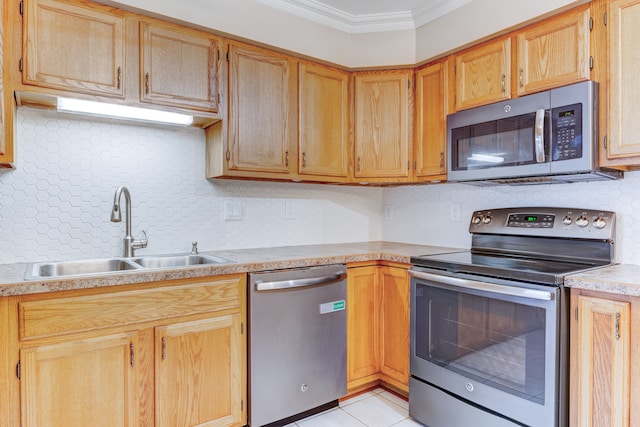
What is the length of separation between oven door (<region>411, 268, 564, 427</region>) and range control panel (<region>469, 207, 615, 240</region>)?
0.57 meters

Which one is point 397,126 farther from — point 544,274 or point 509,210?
point 544,274

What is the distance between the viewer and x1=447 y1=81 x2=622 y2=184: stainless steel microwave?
A: 66.8 inches

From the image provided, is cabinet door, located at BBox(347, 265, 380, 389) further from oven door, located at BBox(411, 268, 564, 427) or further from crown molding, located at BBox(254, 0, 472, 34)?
crown molding, located at BBox(254, 0, 472, 34)

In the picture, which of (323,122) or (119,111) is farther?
(323,122)

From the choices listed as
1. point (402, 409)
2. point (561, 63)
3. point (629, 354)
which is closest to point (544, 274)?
point (629, 354)

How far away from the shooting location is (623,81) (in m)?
1.62

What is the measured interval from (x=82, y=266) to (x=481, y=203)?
7.77ft

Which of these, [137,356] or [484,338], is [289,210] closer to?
[137,356]

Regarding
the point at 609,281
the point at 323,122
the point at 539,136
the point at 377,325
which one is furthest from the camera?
the point at 323,122

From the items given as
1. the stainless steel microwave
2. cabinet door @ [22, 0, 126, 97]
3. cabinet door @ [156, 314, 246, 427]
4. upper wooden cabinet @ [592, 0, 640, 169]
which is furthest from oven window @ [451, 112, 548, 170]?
cabinet door @ [22, 0, 126, 97]

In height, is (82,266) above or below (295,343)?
above

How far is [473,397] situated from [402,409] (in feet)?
1.87

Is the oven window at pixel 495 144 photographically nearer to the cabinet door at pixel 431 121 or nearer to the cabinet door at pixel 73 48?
the cabinet door at pixel 431 121

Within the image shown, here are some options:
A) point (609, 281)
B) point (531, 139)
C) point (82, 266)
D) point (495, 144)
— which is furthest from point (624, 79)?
point (82, 266)
